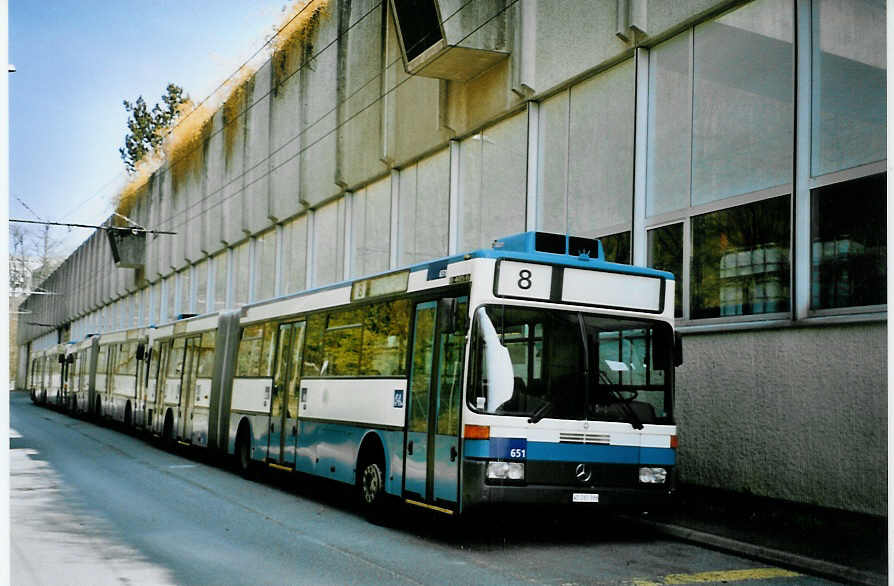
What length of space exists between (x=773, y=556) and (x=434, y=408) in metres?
3.61

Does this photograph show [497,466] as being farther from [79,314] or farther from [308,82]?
[79,314]

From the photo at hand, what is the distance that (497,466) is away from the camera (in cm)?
986

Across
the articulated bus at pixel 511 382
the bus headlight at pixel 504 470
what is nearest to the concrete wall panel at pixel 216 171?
the articulated bus at pixel 511 382

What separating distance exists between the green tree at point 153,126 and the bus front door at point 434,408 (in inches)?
499

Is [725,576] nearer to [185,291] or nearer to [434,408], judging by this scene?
[434,408]

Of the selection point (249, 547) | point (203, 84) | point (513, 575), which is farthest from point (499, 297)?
point (203, 84)

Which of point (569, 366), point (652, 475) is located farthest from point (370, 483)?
point (652, 475)

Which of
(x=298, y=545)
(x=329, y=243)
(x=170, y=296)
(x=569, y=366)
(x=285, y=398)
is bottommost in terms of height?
(x=298, y=545)

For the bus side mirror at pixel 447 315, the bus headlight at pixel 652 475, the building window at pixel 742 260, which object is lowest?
the bus headlight at pixel 652 475

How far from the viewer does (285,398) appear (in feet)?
51.7

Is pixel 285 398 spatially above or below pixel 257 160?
below

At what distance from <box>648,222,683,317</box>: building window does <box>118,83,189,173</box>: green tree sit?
37.5ft

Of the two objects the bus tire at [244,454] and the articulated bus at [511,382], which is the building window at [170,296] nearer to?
the bus tire at [244,454]

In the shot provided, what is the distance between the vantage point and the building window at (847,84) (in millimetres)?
11633
